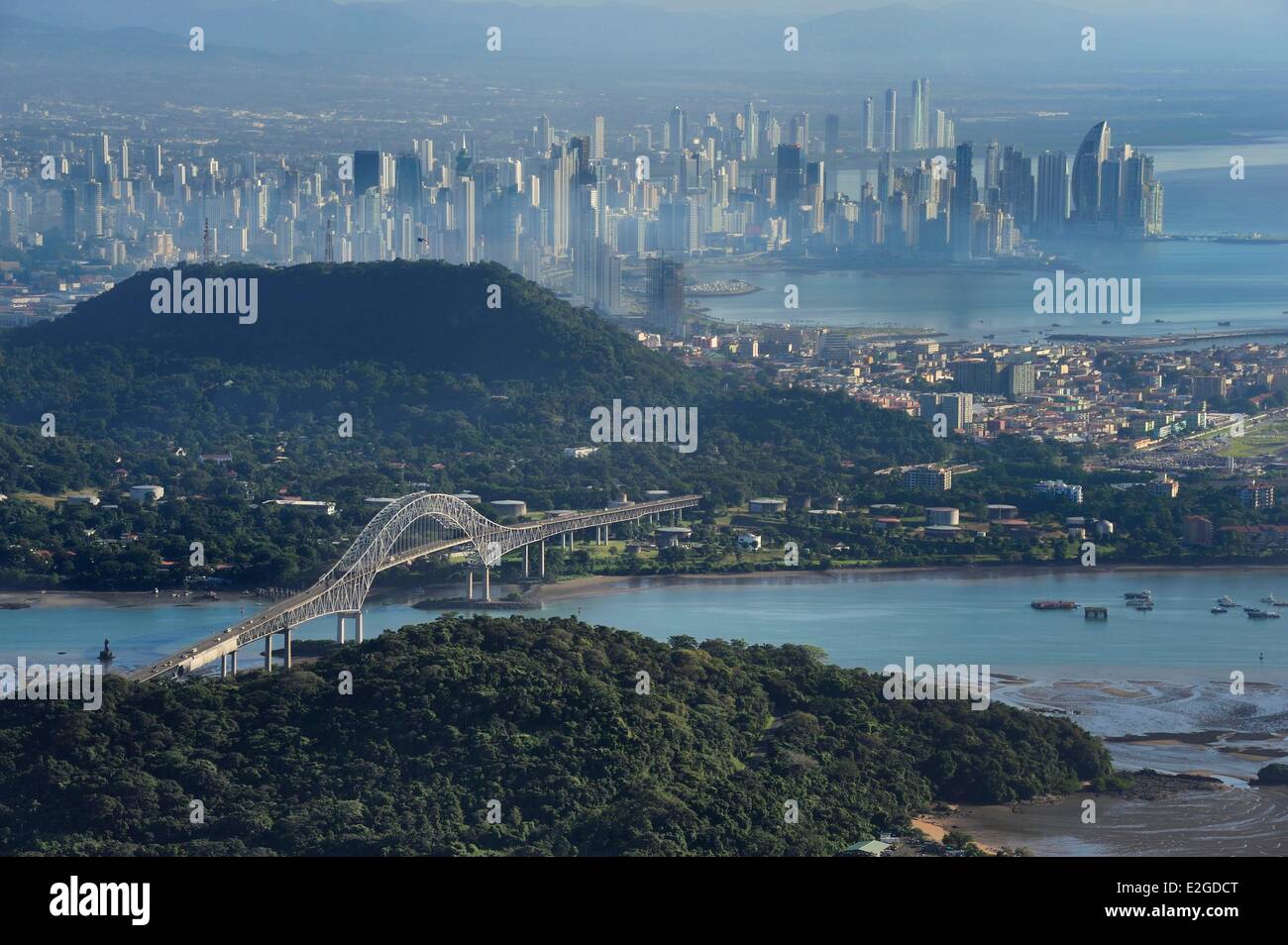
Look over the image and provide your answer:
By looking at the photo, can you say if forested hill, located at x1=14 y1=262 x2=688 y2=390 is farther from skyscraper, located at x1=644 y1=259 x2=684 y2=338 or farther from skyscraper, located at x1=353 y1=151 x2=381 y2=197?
skyscraper, located at x1=353 y1=151 x2=381 y2=197

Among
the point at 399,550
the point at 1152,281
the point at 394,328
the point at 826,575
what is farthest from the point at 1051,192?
the point at 399,550

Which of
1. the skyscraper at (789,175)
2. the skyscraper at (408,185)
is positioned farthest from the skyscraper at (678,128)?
the skyscraper at (408,185)

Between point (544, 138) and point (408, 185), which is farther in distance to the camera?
point (544, 138)

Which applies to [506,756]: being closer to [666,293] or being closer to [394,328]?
[394,328]

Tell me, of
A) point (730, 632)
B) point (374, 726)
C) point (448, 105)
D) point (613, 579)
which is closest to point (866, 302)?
point (448, 105)

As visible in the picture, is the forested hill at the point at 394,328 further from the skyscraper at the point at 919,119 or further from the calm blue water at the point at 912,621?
the skyscraper at the point at 919,119
